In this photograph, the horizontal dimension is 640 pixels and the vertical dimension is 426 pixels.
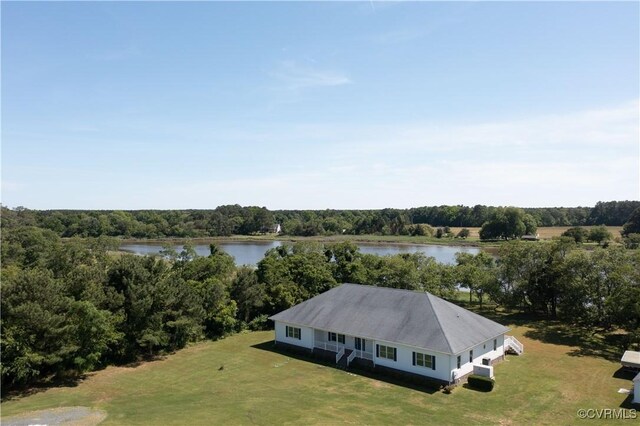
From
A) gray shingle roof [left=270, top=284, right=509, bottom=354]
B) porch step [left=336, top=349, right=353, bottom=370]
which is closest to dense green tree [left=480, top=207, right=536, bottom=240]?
gray shingle roof [left=270, top=284, right=509, bottom=354]

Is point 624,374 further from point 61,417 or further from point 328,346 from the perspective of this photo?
point 61,417

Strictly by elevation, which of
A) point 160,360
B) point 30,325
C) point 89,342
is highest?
point 30,325

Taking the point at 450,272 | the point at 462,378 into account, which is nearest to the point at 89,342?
the point at 462,378

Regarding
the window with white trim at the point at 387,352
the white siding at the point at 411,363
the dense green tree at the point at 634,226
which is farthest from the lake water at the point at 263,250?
the white siding at the point at 411,363

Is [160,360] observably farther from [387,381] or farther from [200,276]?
[387,381]

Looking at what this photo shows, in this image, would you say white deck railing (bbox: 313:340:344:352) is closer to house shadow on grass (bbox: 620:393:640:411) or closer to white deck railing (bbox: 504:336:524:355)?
white deck railing (bbox: 504:336:524:355)

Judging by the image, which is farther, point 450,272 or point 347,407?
point 450,272

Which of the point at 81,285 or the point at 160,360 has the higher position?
the point at 81,285
